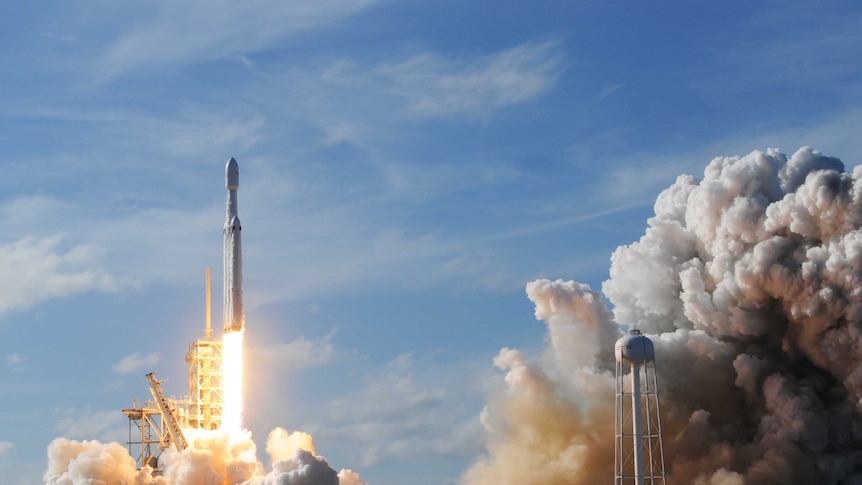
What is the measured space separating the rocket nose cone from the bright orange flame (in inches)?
312

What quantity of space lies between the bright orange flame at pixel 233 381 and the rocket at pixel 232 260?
2.19ft

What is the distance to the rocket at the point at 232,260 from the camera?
75312 millimetres

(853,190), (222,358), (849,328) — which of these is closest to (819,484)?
(849,328)

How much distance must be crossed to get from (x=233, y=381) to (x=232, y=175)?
Answer: 36.1ft

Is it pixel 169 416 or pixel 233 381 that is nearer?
pixel 233 381

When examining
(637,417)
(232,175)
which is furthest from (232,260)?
(637,417)

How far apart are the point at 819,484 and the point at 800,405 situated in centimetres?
460

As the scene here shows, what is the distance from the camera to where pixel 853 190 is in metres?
73.2

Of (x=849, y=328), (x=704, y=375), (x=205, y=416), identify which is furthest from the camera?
(x=205, y=416)

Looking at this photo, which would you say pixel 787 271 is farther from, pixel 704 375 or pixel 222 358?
pixel 222 358

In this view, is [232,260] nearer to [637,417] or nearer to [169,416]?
[169,416]

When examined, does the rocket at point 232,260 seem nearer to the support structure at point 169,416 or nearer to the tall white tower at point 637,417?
the support structure at point 169,416

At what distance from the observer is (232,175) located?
76.9 metres

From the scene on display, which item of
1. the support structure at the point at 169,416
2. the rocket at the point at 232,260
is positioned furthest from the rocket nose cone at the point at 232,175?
the support structure at the point at 169,416
